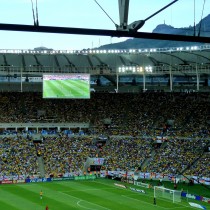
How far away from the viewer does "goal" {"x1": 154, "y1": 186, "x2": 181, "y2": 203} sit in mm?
43688

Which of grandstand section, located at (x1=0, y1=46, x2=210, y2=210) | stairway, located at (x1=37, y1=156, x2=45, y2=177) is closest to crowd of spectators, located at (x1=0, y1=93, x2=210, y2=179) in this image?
grandstand section, located at (x1=0, y1=46, x2=210, y2=210)

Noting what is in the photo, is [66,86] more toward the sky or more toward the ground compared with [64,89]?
more toward the sky

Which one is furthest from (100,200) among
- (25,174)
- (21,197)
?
(25,174)

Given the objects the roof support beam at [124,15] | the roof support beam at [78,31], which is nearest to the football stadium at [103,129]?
the roof support beam at [78,31]

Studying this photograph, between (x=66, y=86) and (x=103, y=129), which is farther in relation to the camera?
(x=103, y=129)

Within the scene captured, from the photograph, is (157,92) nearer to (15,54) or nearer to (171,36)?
(15,54)

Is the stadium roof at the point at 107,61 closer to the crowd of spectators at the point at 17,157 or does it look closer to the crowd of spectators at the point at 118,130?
the crowd of spectators at the point at 118,130

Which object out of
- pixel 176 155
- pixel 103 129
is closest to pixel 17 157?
pixel 103 129

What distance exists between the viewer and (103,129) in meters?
68.8

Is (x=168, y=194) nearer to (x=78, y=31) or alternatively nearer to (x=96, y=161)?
(x=96, y=161)

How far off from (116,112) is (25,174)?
2041 cm

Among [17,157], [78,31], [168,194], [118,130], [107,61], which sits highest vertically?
[107,61]

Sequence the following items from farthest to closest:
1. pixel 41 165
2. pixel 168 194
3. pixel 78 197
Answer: pixel 41 165 → pixel 78 197 → pixel 168 194

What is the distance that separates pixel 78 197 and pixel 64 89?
832 inches
